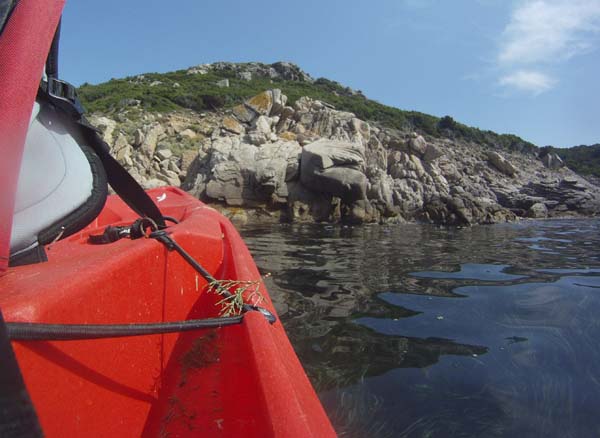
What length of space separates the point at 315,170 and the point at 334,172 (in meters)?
0.69

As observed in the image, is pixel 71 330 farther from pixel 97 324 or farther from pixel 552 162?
pixel 552 162

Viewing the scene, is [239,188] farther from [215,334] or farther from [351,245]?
[215,334]

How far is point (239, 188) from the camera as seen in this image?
1256 centimetres

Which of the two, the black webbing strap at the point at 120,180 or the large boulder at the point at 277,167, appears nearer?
the black webbing strap at the point at 120,180

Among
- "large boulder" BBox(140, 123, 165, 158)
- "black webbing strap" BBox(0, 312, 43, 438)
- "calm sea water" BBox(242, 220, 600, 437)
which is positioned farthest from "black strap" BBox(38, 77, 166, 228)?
"large boulder" BBox(140, 123, 165, 158)

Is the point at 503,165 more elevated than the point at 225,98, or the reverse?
the point at 225,98

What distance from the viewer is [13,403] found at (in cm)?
44

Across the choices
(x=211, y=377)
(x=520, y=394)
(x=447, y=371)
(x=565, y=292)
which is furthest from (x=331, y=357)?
(x=565, y=292)

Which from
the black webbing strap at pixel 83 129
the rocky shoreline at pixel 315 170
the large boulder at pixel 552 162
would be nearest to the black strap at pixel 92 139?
the black webbing strap at pixel 83 129

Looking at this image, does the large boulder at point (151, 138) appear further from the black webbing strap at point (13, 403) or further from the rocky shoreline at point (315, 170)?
the black webbing strap at point (13, 403)

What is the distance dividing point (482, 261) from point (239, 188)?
29.7ft

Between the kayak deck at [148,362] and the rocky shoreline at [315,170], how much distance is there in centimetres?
617

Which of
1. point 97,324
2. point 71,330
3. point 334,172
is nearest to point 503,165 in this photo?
point 334,172

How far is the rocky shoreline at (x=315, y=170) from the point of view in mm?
12609
